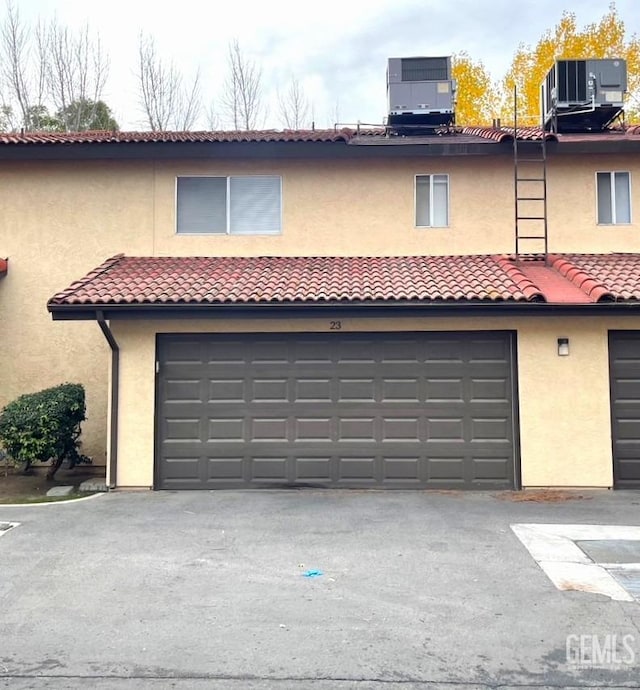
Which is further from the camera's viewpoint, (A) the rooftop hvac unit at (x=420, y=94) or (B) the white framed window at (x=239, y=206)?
(A) the rooftop hvac unit at (x=420, y=94)

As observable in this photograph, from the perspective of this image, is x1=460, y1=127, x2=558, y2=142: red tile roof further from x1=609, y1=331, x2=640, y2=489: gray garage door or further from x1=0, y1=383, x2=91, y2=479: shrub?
x1=0, y1=383, x2=91, y2=479: shrub

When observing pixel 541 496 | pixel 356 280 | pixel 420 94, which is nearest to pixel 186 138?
pixel 356 280

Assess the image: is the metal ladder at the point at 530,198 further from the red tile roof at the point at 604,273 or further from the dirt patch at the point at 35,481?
the dirt patch at the point at 35,481

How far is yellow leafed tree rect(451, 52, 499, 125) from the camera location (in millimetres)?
22203

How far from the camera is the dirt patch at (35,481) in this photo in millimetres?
9438

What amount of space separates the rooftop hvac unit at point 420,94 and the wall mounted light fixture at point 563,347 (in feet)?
17.6

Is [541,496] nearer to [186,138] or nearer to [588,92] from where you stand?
[588,92]

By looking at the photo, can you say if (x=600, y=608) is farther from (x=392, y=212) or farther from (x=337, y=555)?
(x=392, y=212)

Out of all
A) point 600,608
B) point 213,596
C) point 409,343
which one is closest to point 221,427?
point 409,343

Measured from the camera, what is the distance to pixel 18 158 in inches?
453

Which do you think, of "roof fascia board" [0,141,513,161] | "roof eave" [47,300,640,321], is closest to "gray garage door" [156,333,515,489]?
"roof eave" [47,300,640,321]

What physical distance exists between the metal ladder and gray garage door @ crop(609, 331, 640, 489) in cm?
247

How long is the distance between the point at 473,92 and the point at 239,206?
47.5 ft

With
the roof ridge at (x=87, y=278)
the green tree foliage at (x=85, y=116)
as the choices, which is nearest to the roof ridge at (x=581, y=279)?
the roof ridge at (x=87, y=278)
